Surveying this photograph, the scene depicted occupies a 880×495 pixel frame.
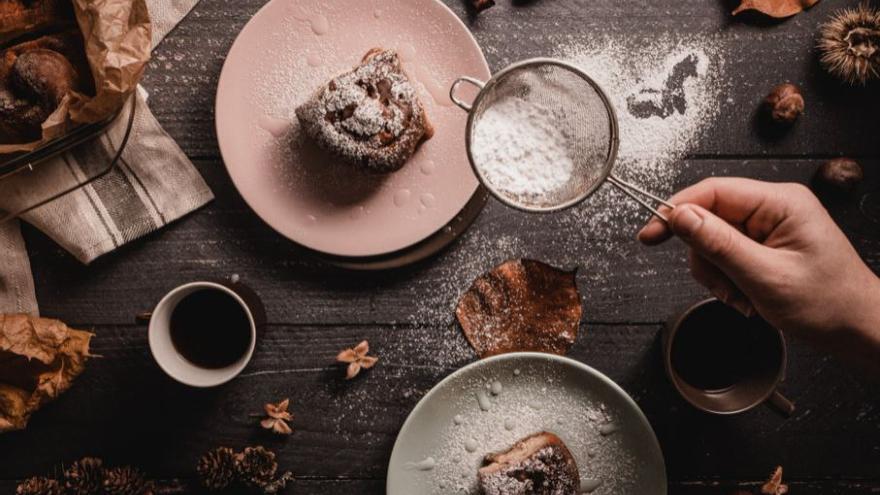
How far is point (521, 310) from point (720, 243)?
49cm

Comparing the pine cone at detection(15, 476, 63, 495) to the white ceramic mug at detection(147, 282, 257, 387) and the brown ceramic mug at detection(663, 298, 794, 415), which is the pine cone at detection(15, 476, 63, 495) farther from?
the brown ceramic mug at detection(663, 298, 794, 415)

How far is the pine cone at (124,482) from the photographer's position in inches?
60.0

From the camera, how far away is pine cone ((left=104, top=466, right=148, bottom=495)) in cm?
152

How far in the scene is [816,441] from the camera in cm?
161

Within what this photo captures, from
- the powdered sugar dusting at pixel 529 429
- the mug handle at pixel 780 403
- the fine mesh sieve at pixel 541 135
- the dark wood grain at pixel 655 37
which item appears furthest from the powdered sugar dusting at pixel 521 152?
the mug handle at pixel 780 403

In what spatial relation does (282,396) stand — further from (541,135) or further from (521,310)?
(541,135)

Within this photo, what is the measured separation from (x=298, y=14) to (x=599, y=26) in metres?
0.64

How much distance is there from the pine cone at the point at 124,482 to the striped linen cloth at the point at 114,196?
1.30ft

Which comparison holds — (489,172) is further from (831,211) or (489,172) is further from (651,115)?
(831,211)

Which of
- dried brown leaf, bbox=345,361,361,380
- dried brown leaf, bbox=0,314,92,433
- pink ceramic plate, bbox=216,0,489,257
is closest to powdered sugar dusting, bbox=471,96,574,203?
pink ceramic plate, bbox=216,0,489,257

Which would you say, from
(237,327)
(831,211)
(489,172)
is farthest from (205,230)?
(831,211)

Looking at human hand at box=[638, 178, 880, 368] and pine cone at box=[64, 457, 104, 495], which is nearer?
human hand at box=[638, 178, 880, 368]

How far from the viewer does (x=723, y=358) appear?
Result: 4.97 feet

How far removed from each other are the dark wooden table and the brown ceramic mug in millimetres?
99
